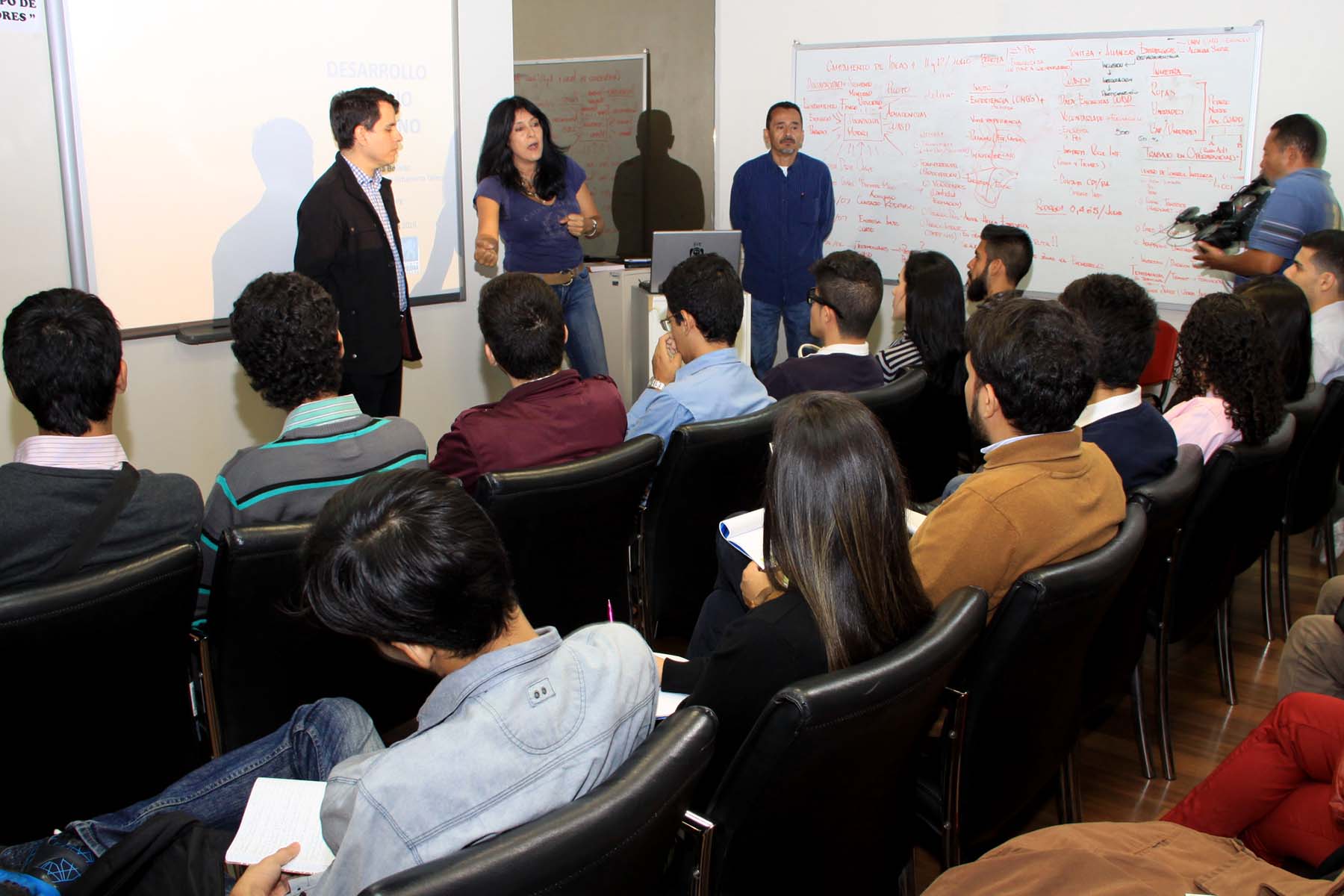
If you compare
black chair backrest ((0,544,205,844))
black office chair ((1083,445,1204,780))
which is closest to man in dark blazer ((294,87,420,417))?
black chair backrest ((0,544,205,844))

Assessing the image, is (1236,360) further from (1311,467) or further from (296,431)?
(296,431)

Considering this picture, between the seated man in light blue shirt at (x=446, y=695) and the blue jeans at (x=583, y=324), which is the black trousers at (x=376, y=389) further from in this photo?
the seated man in light blue shirt at (x=446, y=695)

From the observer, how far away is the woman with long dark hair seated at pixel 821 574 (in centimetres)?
136

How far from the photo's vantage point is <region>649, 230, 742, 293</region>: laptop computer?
484 centimetres

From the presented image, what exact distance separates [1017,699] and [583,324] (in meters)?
3.53

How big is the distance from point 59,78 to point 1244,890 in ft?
12.3

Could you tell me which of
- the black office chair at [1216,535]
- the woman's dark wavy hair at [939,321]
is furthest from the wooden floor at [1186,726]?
the woman's dark wavy hair at [939,321]

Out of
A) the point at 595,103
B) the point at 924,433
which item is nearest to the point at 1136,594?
the point at 924,433

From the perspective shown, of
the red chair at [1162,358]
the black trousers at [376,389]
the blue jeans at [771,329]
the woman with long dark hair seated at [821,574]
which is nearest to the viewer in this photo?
the woman with long dark hair seated at [821,574]

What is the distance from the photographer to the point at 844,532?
139 cm

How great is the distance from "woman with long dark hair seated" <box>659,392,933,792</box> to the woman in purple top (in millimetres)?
3247

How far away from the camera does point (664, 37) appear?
6.68 metres

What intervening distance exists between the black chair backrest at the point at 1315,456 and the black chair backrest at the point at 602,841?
99.2 inches

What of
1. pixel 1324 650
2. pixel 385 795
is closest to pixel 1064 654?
pixel 1324 650
